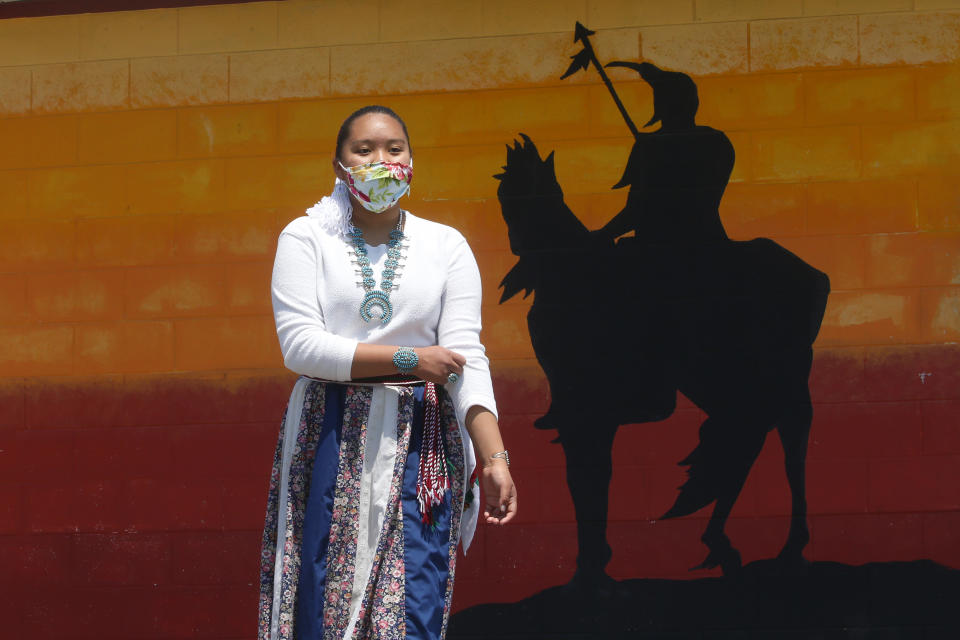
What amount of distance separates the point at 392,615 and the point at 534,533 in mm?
1785

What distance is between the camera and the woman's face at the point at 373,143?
8.17ft

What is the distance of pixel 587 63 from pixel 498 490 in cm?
227

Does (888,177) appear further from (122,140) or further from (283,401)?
(122,140)

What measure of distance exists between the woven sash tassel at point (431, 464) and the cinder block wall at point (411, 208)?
164cm

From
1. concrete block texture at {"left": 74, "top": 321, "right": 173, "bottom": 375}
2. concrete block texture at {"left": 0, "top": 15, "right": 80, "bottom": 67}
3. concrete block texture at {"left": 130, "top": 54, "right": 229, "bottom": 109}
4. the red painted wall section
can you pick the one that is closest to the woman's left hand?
the red painted wall section

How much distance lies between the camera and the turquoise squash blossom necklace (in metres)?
2.40

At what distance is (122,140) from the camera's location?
4.27 meters

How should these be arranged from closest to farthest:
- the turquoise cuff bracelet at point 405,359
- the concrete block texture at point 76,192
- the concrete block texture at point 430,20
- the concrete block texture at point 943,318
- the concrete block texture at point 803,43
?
the turquoise cuff bracelet at point 405,359 < the concrete block texture at point 943,318 < the concrete block texture at point 803,43 < the concrete block texture at point 430,20 < the concrete block texture at point 76,192

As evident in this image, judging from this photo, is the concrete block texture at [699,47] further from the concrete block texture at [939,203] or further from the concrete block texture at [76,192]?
the concrete block texture at [76,192]

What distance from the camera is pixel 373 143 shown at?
8.18ft

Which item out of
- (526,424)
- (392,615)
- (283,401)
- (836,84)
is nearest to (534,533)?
(526,424)

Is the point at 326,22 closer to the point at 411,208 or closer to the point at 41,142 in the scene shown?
the point at 411,208

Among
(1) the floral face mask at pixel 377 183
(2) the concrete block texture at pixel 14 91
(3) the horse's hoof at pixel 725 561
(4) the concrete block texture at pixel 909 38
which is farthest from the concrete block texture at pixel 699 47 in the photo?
(2) the concrete block texture at pixel 14 91

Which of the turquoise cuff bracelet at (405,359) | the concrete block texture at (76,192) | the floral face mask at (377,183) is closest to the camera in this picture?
the turquoise cuff bracelet at (405,359)
